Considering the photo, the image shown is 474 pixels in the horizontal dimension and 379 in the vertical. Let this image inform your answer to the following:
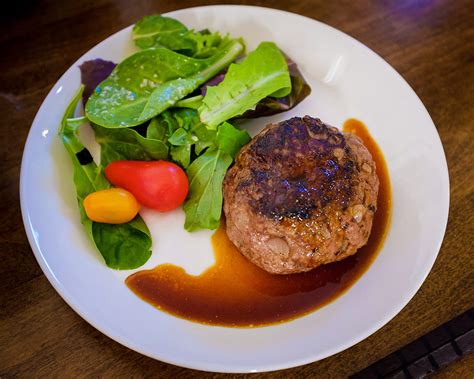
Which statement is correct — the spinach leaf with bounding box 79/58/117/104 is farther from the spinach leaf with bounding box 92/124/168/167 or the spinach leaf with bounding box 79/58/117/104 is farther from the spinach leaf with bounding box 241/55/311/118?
the spinach leaf with bounding box 241/55/311/118

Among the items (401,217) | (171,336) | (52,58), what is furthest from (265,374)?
(52,58)

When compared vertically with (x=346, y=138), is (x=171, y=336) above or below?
below

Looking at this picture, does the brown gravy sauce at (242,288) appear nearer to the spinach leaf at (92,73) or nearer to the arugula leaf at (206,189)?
the arugula leaf at (206,189)

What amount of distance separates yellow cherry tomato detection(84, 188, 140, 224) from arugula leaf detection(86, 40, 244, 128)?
39cm

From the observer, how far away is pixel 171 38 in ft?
9.62

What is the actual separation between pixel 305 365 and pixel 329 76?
1.76 meters

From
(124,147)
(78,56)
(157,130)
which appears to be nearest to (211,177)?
(157,130)

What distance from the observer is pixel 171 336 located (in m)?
2.07

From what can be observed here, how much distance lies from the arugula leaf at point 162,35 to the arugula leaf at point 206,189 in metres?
0.75

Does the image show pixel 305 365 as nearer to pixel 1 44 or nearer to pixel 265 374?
pixel 265 374

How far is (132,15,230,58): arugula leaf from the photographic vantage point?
2.93 m

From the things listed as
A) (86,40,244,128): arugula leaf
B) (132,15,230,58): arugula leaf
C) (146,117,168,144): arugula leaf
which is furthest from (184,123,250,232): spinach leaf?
(132,15,230,58): arugula leaf

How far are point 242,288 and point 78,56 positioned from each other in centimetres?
204

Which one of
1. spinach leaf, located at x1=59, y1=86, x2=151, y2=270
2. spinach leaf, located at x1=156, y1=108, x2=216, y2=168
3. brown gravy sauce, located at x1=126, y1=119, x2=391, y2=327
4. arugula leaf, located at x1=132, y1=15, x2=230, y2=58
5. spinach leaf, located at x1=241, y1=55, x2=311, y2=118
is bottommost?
brown gravy sauce, located at x1=126, y1=119, x2=391, y2=327
